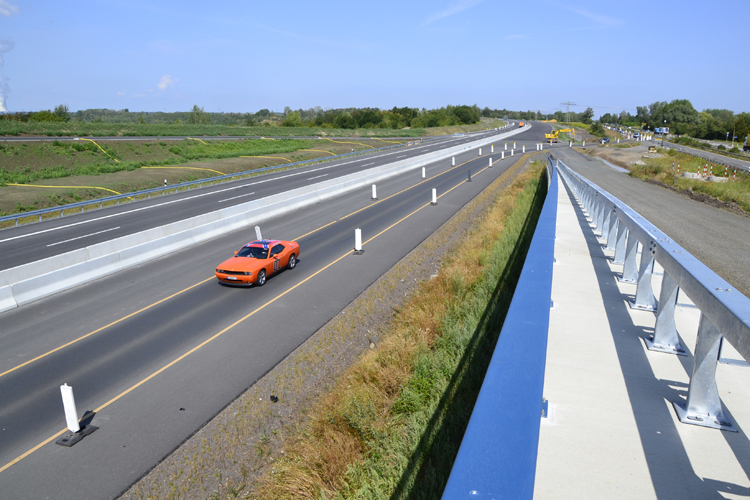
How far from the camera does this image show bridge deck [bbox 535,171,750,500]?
11.5 feet

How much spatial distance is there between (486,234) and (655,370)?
14.2 meters

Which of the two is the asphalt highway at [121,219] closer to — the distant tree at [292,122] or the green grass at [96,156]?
the green grass at [96,156]

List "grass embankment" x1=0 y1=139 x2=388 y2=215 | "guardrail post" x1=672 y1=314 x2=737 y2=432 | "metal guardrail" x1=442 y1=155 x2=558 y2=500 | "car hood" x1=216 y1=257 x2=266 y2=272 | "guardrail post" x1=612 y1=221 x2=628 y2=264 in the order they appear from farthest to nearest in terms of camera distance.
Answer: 1. "grass embankment" x1=0 y1=139 x2=388 y2=215
2. "car hood" x1=216 y1=257 x2=266 y2=272
3. "guardrail post" x1=612 y1=221 x2=628 y2=264
4. "guardrail post" x1=672 y1=314 x2=737 y2=432
5. "metal guardrail" x1=442 y1=155 x2=558 y2=500

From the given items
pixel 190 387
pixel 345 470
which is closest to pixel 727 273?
pixel 345 470

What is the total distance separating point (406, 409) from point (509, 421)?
503 centimetres

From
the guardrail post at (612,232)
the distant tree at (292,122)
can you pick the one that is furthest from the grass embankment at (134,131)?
the guardrail post at (612,232)

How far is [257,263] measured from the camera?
1627 centimetres

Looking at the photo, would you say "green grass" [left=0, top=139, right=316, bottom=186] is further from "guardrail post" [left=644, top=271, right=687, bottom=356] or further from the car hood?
"guardrail post" [left=644, top=271, right=687, bottom=356]

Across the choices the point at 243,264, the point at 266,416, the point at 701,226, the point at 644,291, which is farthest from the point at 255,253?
the point at 701,226

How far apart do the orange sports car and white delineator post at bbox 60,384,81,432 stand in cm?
750

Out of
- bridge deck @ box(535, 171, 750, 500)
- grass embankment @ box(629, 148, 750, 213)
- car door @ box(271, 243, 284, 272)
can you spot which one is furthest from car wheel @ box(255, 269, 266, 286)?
grass embankment @ box(629, 148, 750, 213)

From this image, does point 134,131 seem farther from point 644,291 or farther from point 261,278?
point 644,291

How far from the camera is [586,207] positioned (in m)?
16.1

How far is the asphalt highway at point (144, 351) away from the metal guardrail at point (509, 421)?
680 centimetres
